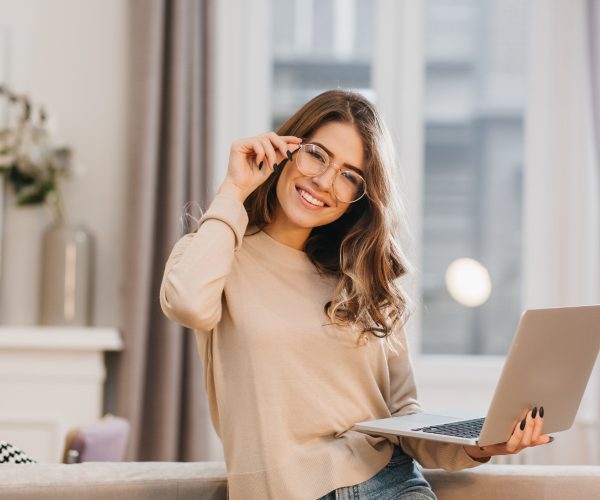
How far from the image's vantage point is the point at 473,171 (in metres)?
3.83

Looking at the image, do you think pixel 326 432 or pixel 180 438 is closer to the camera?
pixel 326 432

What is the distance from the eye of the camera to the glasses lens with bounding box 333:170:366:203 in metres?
1.73

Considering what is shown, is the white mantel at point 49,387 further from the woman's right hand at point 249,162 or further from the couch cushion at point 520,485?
the couch cushion at point 520,485

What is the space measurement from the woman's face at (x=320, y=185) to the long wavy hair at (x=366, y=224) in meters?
0.02

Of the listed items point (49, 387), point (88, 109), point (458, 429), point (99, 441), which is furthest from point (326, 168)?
point (88, 109)

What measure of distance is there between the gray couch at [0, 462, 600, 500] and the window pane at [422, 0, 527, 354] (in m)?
2.08

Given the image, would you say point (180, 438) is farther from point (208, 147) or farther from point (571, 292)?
point (571, 292)

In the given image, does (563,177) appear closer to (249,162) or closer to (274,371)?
(249,162)

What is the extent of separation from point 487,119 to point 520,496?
2424 mm

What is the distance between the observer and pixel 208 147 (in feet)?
11.5

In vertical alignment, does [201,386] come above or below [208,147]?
below

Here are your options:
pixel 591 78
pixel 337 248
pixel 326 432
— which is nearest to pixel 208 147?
pixel 591 78

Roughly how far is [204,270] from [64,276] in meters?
1.97

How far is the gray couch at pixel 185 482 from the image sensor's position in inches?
61.0
